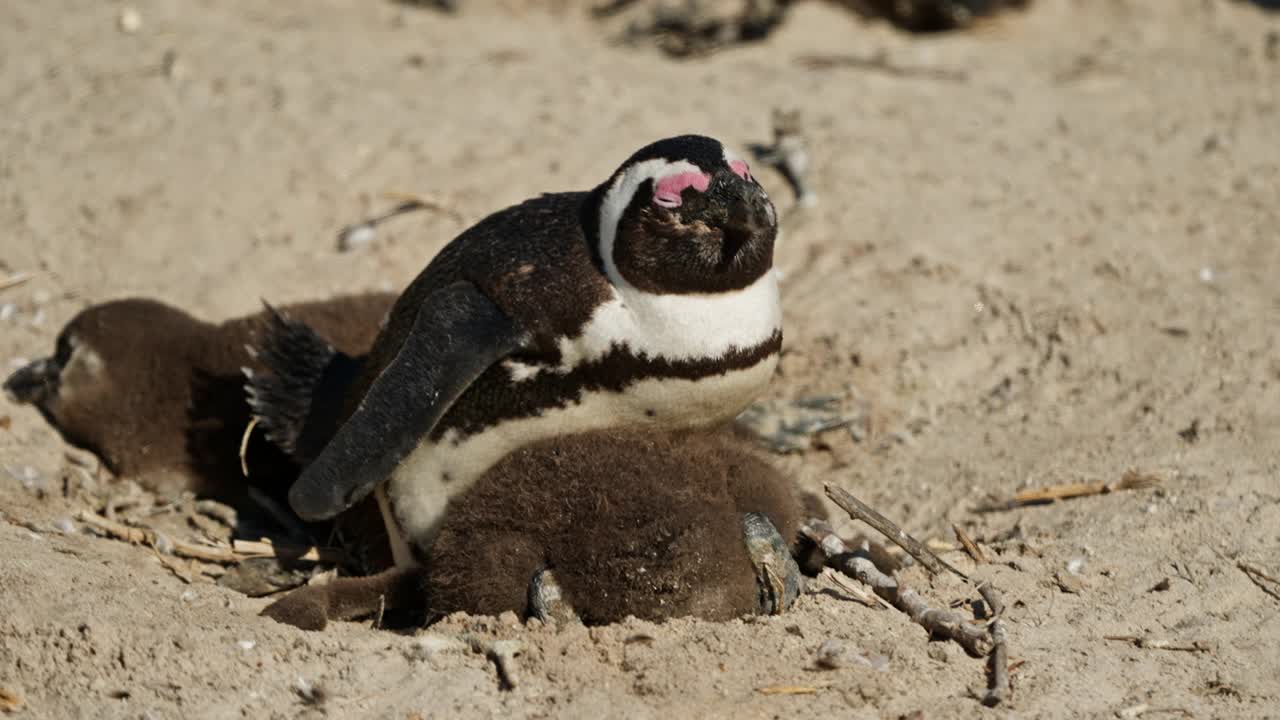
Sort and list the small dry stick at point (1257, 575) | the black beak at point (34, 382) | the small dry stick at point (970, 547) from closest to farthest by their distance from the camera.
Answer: the small dry stick at point (1257, 575), the small dry stick at point (970, 547), the black beak at point (34, 382)

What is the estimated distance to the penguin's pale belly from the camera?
158 inches

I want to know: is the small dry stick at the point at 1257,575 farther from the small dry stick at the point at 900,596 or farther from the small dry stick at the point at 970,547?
the small dry stick at the point at 900,596

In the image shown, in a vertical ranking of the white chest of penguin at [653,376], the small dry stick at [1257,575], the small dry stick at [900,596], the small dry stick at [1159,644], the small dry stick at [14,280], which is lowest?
the small dry stick at [1257,575]

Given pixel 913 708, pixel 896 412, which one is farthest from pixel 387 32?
pixel 913 708

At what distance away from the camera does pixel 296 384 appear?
4.97 meters

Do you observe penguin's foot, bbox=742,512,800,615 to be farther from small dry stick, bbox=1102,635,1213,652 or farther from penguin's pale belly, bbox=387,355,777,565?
small dry stick, bbox=1102,635,1213,652

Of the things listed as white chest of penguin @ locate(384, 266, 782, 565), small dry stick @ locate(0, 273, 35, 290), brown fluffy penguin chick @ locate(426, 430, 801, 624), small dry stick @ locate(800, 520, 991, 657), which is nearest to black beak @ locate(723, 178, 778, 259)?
white chest of penguin @ locate(384, 266, 782, 565)

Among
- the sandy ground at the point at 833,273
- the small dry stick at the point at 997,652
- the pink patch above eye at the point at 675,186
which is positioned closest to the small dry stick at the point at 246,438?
the sandy ground at the point at 833,273

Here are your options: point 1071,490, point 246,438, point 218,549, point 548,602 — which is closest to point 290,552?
point 218,549

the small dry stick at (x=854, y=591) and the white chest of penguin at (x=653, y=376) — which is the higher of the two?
the white chest of penguin at (x=653, y=376)

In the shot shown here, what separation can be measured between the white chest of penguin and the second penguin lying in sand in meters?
0.07

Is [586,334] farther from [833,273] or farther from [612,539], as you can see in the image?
[833,273]

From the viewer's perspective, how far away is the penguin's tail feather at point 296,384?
4.86 meters

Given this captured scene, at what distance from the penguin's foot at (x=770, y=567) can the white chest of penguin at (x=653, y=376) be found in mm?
361
